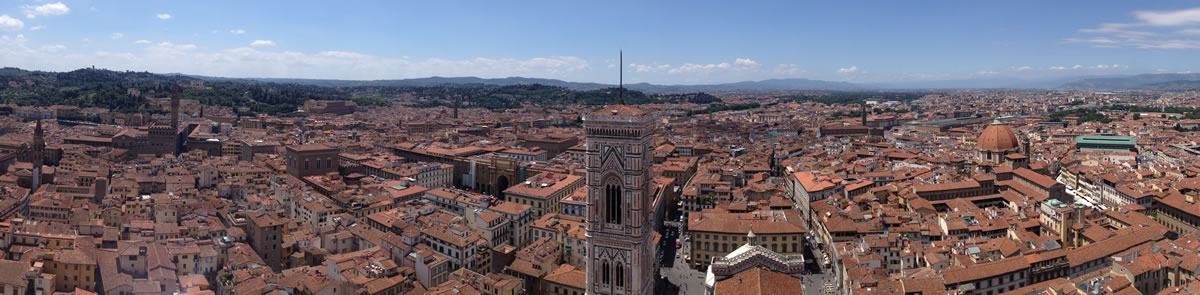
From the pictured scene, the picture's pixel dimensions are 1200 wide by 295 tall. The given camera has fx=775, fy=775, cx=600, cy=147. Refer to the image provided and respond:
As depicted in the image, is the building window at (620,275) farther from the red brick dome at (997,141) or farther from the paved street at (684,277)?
the red brick dome at (997,141)

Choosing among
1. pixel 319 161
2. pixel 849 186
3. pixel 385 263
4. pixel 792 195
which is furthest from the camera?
pixel 319 161

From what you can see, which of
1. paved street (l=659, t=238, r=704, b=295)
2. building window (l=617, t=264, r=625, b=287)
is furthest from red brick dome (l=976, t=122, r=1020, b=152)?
building window (l=617, t=264, r=625, b=287)

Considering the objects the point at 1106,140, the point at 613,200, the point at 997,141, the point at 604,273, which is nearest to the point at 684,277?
the point at 604,273

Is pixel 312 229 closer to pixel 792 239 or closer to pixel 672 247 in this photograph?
pixel 672 247

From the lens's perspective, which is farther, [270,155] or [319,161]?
[270,155]

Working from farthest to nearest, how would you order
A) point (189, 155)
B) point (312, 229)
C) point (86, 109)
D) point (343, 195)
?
point (86, 109) < point (189, 155) < point (343, 195) < point (312, 229)

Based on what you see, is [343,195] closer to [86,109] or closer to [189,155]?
[189,155]

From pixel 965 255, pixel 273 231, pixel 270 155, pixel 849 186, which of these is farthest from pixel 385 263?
pixel 270 155

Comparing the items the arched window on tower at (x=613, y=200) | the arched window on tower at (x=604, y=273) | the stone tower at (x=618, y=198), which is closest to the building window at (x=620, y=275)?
the stone tower at (x=618, y=198)
